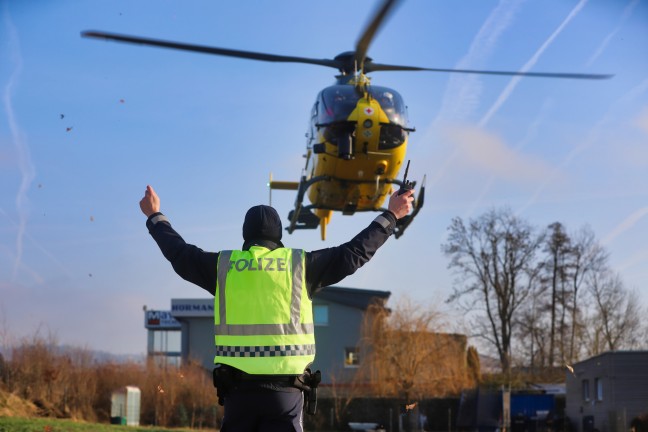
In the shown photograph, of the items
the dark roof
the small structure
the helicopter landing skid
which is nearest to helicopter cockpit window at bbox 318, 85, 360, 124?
the helicopter landing skid

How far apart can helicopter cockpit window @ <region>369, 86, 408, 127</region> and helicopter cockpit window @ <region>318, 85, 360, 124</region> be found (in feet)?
1.64

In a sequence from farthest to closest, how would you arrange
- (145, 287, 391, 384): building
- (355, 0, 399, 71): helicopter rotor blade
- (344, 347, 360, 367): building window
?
(344, 347, 360, 367): building window
(145, 287, 391, 384): building
(355, 0, 399, 71): helicopter rotor blade

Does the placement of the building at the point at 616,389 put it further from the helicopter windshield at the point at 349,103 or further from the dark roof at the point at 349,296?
the dark roof at the point at 349,296

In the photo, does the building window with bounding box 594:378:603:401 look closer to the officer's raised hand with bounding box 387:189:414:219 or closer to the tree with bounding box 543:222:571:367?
the tree with bounding box 543:222:571:367

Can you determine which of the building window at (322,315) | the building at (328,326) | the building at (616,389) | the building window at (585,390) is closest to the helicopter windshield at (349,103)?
the building at (616,389)

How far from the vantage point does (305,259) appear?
4.71m

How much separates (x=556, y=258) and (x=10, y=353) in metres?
30.1

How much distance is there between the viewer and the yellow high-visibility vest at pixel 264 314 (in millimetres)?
4547

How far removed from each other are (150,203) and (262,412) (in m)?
1.59

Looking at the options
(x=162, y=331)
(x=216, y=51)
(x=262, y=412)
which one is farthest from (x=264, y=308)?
(x=162, y=331)

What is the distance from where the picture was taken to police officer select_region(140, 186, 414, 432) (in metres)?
4.50

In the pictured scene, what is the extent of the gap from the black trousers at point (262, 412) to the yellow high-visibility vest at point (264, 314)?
133mm

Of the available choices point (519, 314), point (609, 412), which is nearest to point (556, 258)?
point (519, 314)

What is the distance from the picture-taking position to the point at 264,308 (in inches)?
181
